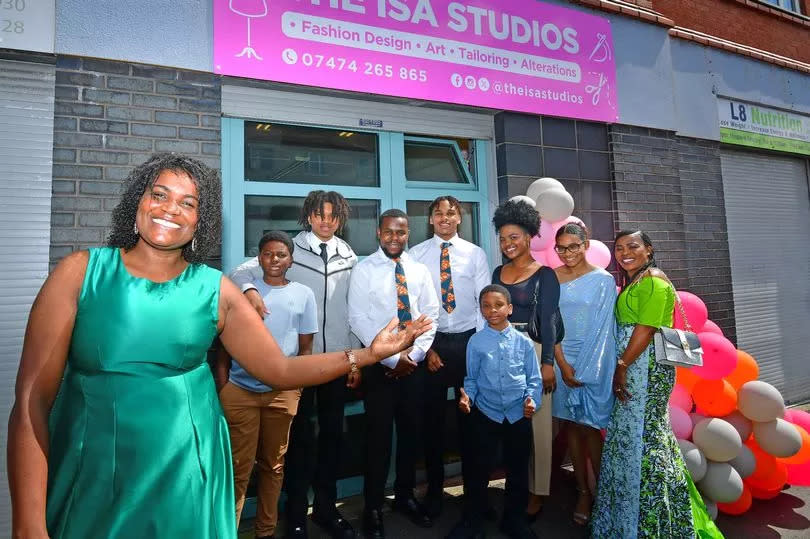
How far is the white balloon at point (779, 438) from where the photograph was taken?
3.34 meters

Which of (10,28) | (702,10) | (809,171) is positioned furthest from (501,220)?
(809,171)

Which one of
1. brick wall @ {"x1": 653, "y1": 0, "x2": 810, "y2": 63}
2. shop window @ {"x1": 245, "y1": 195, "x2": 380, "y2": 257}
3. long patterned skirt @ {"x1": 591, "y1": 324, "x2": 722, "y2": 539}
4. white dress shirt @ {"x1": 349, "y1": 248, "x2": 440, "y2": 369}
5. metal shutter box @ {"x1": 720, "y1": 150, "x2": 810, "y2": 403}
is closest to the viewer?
long patterned skirt @ {"x1": 591, "y1": 324, "x2": 722, "y2": 539}

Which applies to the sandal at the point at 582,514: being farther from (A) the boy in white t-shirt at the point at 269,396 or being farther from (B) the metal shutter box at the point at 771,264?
(B) the metal shutter box at the point at 771,264

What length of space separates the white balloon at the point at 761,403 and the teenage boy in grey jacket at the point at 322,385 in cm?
287

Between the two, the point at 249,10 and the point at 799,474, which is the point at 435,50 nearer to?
the point at 249,10

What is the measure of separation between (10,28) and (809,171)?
8930 millimetres

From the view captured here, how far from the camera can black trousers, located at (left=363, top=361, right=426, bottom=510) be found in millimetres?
2920

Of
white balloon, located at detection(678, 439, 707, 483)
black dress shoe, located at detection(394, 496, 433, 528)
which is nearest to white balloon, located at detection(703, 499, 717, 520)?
white balloon, located at detection(678, 439, 707, 483)

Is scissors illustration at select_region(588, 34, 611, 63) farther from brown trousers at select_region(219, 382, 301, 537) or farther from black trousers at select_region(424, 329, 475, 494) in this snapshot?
brown trousers at select_region(219, 382, 301, 537)

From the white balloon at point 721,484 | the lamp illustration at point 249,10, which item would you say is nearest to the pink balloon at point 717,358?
the white balloon at point 721,484

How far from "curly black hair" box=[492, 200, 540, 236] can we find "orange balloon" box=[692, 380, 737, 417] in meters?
1.77

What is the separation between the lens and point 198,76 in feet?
10.9

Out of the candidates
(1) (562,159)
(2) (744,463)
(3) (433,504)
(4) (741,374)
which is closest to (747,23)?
(1) (562,159)

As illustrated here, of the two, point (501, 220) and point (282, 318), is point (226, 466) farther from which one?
point (501, 220)
